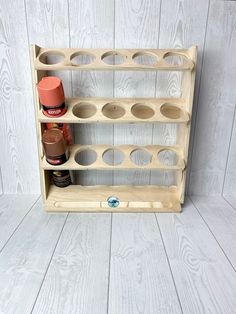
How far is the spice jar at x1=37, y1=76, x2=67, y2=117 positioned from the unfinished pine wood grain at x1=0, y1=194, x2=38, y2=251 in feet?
Answer: 1.11

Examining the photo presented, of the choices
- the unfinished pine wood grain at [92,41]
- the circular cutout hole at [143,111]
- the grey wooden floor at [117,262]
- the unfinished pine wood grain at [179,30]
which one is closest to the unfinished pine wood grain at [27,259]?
the grey wooden floor at [117,262]

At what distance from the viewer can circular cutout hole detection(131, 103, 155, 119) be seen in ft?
2.59

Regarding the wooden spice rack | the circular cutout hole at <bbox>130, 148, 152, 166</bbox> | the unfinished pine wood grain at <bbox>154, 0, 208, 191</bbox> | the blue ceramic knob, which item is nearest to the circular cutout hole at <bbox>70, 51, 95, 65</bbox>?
the wooden spice rack

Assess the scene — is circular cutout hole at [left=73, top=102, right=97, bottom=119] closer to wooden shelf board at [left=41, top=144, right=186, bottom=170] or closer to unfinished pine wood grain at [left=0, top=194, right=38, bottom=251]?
wooden shelf board at [left=41, top=144, right=186, bottom=170]

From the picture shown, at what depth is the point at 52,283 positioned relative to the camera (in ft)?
1.77

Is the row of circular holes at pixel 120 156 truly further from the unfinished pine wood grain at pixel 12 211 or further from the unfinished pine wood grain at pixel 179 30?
the unfinished pine wood grain at pixel 12 211

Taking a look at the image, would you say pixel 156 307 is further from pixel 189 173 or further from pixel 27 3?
pixel 27 3

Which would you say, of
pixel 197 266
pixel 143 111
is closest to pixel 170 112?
pixel 143 111

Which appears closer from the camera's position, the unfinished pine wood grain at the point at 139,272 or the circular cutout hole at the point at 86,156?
the unfinished pine wood grain at the point at 139,272

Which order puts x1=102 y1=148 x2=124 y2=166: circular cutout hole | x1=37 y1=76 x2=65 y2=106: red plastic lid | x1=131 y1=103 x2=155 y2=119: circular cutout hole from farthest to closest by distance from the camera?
x1=102 y1=148 x2=124 y2=166: circular cutout hole < x1=131 y1=103 x2=155 y2=119: circular cutout hole < x1=37 y1=76 x2=65 y2=106: red plastic lid

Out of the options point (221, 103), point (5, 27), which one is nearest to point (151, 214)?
point (221, 103)

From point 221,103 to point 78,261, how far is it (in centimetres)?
67

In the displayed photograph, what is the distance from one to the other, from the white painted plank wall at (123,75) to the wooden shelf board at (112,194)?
70mm

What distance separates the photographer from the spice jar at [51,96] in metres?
0.68
